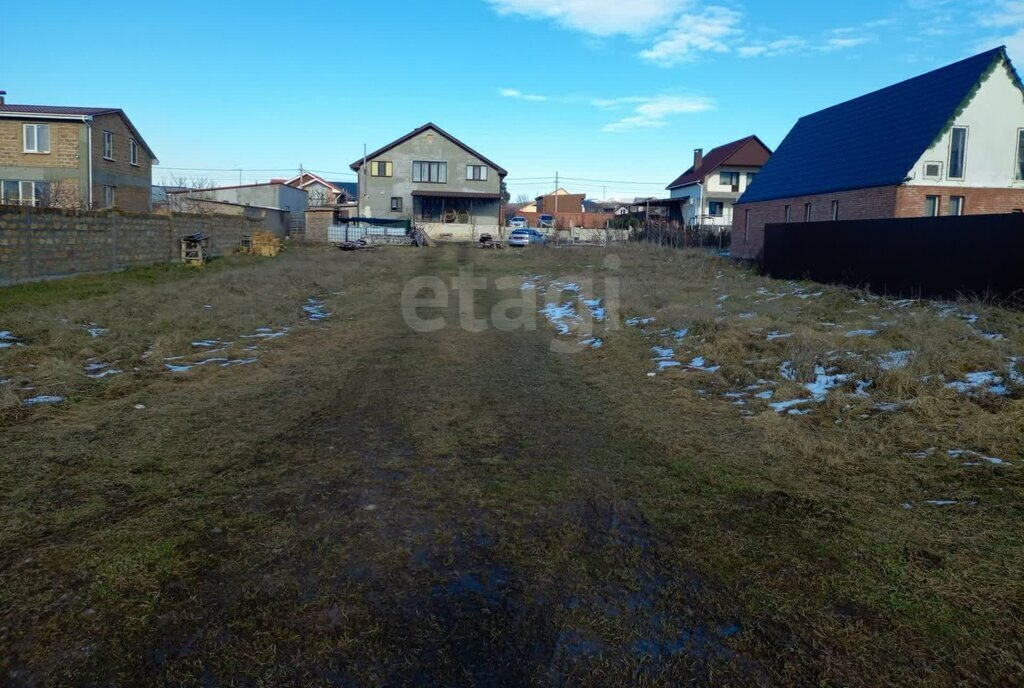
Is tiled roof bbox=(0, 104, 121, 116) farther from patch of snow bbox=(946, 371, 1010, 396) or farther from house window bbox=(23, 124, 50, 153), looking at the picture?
patch of snow bbox=(946, 371, 1010, 396)

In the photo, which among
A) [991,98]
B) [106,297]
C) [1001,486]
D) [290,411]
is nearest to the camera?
[1001,486]

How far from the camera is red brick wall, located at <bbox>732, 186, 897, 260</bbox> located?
77.7 ft

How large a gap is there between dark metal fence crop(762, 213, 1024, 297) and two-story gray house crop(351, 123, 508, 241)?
A: 1600 inches

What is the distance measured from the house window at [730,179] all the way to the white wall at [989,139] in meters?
38.7

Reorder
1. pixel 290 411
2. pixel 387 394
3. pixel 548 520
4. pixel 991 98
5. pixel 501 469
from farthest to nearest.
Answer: pixel 991 98 → pixel 387 394 → pixel 290 411 → pixel 501 469 → pixel 548 520

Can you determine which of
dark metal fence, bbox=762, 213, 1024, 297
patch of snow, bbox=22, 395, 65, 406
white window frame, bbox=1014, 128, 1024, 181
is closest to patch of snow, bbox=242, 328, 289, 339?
patch of snow, bbox=22, 395, 65, 406

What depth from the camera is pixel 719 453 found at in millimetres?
6645

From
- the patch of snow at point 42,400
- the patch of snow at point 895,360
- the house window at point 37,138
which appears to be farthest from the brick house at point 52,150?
the patch of snow at point 895,360

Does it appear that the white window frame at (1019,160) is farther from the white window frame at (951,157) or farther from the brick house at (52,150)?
the brick house at (52,150)

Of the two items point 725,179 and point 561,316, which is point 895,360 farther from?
point 725,179

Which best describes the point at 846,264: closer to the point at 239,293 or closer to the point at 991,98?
the point at 991,98

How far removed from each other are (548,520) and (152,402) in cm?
556

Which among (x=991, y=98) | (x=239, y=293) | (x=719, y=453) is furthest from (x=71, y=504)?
(x=991, y=98)

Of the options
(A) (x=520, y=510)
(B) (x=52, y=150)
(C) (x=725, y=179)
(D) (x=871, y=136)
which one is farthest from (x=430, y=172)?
(A) (x=520, y=510)
